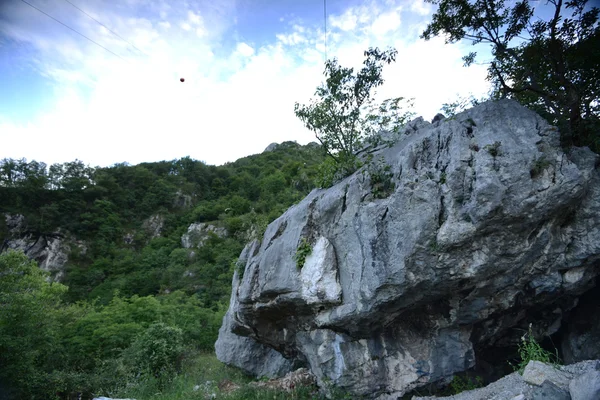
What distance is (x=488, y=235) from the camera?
643 cm

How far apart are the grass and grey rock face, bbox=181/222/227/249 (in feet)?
98.6

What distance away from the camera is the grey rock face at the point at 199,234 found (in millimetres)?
43781

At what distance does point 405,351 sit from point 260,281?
4.80 meters

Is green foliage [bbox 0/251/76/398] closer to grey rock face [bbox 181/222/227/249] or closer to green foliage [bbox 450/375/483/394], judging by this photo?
green foliage [bbox 450/375/483/394]

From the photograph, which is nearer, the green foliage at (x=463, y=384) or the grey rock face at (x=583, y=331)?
the grey rock face at (x=583, y=331)

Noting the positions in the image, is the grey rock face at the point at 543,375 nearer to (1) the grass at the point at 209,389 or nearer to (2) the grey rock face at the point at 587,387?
(2) the grey rock face at the point at 587,387

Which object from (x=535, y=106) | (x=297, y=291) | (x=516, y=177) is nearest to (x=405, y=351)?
(x=297, y=291)

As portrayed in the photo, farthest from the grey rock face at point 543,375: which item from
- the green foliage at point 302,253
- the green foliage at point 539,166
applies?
the green foliage at point 302,253

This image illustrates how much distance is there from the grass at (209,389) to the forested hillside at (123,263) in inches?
42.3

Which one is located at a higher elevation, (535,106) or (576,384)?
(535,106)

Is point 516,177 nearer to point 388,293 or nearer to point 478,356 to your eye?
point 388,293

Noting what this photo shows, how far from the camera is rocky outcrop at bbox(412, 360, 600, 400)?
167 inches

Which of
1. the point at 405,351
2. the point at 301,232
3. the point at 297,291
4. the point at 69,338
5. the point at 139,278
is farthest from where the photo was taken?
the point at 139,278

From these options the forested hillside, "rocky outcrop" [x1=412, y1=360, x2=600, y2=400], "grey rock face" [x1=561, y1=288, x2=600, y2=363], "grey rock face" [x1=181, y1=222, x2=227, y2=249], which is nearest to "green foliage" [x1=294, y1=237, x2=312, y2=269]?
the forested hillside
